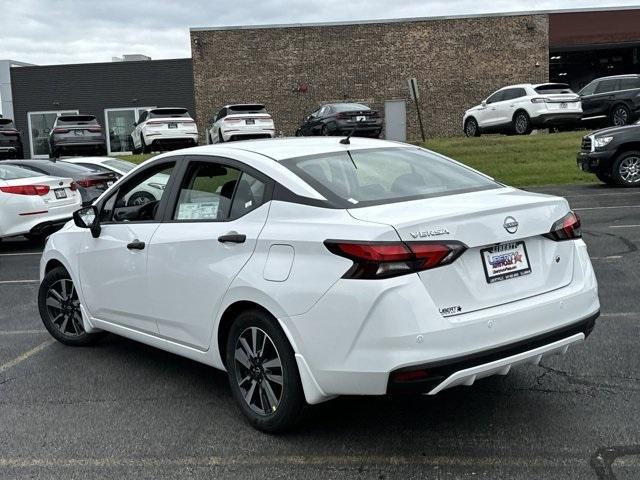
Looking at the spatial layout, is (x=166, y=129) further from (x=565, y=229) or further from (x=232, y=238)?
(x=565, y=229)

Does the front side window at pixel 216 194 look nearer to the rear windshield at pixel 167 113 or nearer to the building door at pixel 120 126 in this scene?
the rear windshield at pixel 167 113

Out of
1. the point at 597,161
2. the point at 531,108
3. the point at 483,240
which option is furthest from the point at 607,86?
the point at 483,240

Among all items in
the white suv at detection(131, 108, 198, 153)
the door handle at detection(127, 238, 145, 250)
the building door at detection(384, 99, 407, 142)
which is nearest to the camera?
the door handle at detection(127, 238, 145, 250)

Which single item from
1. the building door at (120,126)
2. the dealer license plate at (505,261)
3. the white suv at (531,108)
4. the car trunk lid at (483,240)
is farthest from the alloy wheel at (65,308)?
the building door at (120,126)

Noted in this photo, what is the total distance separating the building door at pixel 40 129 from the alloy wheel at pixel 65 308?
109ft

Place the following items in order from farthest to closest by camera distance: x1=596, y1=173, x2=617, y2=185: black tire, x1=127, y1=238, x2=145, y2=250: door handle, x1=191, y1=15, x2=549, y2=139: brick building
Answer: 1. x1=191, y1=15, x2=549, y2=139: brick building
2. x1=596, y1=173, x2=617, y2=185: black tire
3. x1=127, y1=238, x2=145, y2=250: door handle

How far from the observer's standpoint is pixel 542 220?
3850 mm

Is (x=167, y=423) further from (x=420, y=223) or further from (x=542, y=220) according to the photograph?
(x=542, y=220)

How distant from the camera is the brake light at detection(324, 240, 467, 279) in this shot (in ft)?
11.1

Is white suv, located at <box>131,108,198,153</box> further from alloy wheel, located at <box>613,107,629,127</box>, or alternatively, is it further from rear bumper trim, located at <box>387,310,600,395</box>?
rear bumper trim, located at <box>387,310,600,395</box>

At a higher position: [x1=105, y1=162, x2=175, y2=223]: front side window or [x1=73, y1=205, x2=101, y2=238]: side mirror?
[x1=105, y1=162, x2=175, y2=223]: front side window

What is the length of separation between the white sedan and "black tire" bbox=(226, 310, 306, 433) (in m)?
8.39

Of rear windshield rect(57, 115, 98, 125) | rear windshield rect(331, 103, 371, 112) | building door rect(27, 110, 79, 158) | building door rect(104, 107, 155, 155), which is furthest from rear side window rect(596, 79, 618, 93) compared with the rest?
building door rect(27, 110, 79, 158)

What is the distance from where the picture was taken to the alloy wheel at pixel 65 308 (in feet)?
19.2
